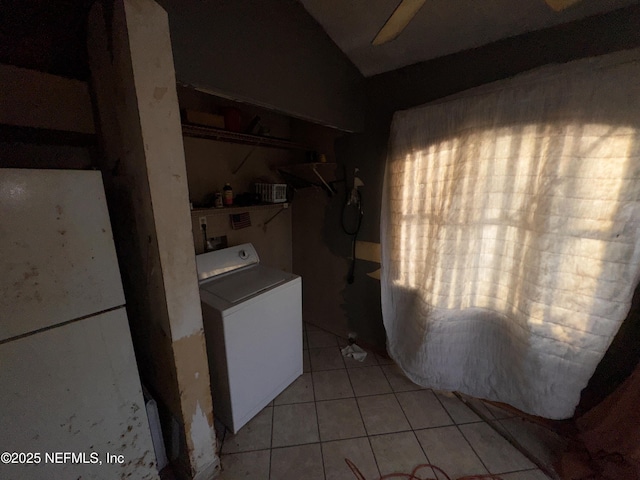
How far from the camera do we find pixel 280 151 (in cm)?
226

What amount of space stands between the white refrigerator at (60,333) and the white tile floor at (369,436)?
0.73m

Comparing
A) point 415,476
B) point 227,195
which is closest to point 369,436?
point 415,476

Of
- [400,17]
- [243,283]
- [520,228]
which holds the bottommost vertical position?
[243,283]

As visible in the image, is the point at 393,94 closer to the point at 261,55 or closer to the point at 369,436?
the point at 261,55

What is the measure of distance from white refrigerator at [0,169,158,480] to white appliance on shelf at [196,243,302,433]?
0.44 metres

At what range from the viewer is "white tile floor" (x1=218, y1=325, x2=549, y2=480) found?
1.26 meters

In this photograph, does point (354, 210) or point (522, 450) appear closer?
point (522, 450)

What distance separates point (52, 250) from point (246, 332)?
0.93m

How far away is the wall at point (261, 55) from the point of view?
0.81 meters

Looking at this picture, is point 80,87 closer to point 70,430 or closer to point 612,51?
point 70,430

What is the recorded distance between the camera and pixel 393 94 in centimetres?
162

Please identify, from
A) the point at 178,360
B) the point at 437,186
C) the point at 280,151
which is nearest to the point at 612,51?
the point at 437,186

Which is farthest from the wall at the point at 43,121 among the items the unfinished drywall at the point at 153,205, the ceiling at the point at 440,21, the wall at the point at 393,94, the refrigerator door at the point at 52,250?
the wall at the point at 393,94

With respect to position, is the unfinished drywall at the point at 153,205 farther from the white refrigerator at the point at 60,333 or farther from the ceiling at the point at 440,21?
the ceiling at the point at 440,21
